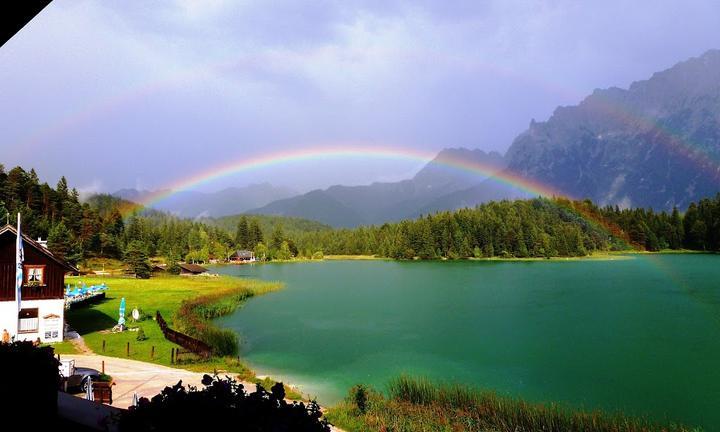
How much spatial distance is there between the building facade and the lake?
1062cm

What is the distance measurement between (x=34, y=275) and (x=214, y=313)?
1837 cm

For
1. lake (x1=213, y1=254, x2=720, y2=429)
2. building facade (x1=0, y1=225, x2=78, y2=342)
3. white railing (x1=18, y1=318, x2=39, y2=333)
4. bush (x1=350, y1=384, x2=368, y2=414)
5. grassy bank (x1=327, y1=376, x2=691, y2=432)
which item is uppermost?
building facade (x1=0, y1=225, x2=78, y2=342)

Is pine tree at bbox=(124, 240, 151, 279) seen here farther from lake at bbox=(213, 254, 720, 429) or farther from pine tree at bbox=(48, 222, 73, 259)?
lake at bbox=(213, 254, 720, 429)

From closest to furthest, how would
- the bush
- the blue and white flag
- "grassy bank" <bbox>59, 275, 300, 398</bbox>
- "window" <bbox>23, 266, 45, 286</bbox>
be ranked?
the bush
"grassy bank" <bbox>59, 275, 300, 398</bbox>
the blue and white flag
"window" <bbox>23, 266, 45, 286</bbox>

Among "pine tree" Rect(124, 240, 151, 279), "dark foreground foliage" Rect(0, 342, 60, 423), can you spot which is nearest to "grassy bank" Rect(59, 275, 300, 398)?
"dark foreground foliage" Rect(0, 342, 60, 423)

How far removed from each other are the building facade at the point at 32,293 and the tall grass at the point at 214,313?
24.4 feet

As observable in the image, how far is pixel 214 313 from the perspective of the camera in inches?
1591

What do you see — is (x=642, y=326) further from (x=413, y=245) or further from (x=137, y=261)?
(x=413, y=245)

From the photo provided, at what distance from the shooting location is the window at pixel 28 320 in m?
23.0

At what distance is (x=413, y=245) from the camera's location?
500 feet

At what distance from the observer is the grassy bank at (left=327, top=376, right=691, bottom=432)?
47.0ft

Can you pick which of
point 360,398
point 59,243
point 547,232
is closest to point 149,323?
point 360,398

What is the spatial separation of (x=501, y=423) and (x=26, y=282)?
Answer: 23191 mm

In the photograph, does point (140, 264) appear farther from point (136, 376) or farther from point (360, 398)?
point (360, 398)
